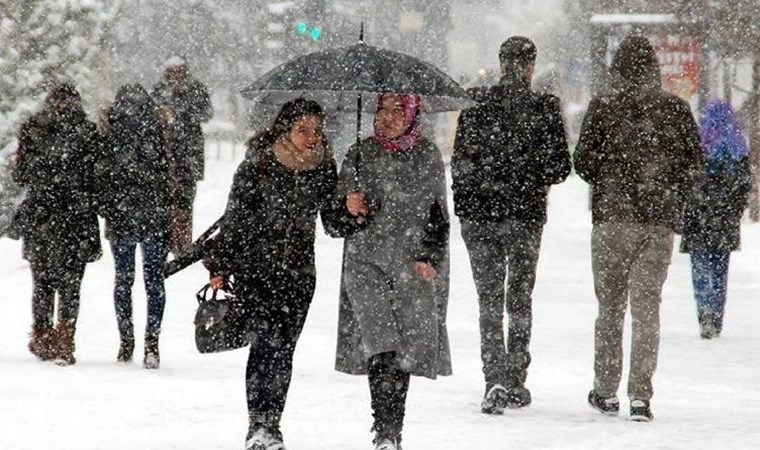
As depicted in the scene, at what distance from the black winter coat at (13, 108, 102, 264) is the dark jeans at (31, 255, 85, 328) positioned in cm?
5

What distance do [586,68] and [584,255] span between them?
36434 millimetres

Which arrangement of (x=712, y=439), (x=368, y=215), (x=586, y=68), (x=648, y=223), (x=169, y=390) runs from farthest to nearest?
(x=586, y=68) < (x=169, y=390) < (x=648, y=223) < (x=712, y=439) < (x=368, y=215)

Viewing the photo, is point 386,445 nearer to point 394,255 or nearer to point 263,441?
point 263,441

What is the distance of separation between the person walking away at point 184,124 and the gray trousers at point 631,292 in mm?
4893

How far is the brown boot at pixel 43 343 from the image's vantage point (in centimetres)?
1104

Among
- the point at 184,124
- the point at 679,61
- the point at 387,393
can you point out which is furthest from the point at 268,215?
the point at 679,61

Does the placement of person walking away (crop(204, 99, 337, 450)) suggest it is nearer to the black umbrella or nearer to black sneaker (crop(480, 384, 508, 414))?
the black umbrella

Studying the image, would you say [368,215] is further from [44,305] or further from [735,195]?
[735,195]

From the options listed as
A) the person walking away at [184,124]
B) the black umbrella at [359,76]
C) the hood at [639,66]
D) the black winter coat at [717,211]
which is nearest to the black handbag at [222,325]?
the black umbrella at [359,76]

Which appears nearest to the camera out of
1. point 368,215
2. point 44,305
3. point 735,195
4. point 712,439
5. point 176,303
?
point 368,215

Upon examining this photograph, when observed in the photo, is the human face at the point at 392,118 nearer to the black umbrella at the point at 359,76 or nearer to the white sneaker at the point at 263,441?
the black umbrella at the point at 359,76

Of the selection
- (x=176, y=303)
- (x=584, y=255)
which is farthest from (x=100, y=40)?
(x=176, y=303)

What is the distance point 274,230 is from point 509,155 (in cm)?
200

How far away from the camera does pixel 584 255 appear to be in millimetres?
22172
